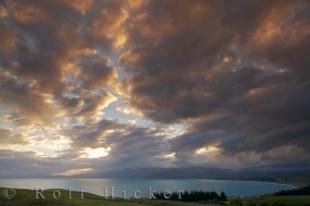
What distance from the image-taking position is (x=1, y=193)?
73.1m

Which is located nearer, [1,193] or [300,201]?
[1,193]

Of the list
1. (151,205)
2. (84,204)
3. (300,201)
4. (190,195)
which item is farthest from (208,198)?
(84,204)

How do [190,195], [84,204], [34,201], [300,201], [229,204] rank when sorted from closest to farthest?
[84,204] → [34,201] → [229,204] → [300,201] → [190,195]

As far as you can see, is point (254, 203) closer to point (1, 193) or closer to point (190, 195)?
point (190, 195)

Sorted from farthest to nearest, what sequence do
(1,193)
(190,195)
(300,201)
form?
1. (190,195)
2. (300,201)
3. (1,193)

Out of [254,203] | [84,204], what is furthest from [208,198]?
[84,204]

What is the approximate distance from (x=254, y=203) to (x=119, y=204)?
128ft

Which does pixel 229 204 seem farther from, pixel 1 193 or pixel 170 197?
pixel 1 193

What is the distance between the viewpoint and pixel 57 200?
2404 inches

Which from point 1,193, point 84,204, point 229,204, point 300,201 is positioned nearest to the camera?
point 84,204

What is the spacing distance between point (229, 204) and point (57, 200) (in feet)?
Answer: 114

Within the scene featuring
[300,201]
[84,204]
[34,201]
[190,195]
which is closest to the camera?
[84,204]

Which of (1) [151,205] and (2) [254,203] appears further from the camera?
(2) [254,203]

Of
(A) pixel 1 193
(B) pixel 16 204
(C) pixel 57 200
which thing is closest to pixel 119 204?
(C) pixel 57 200
